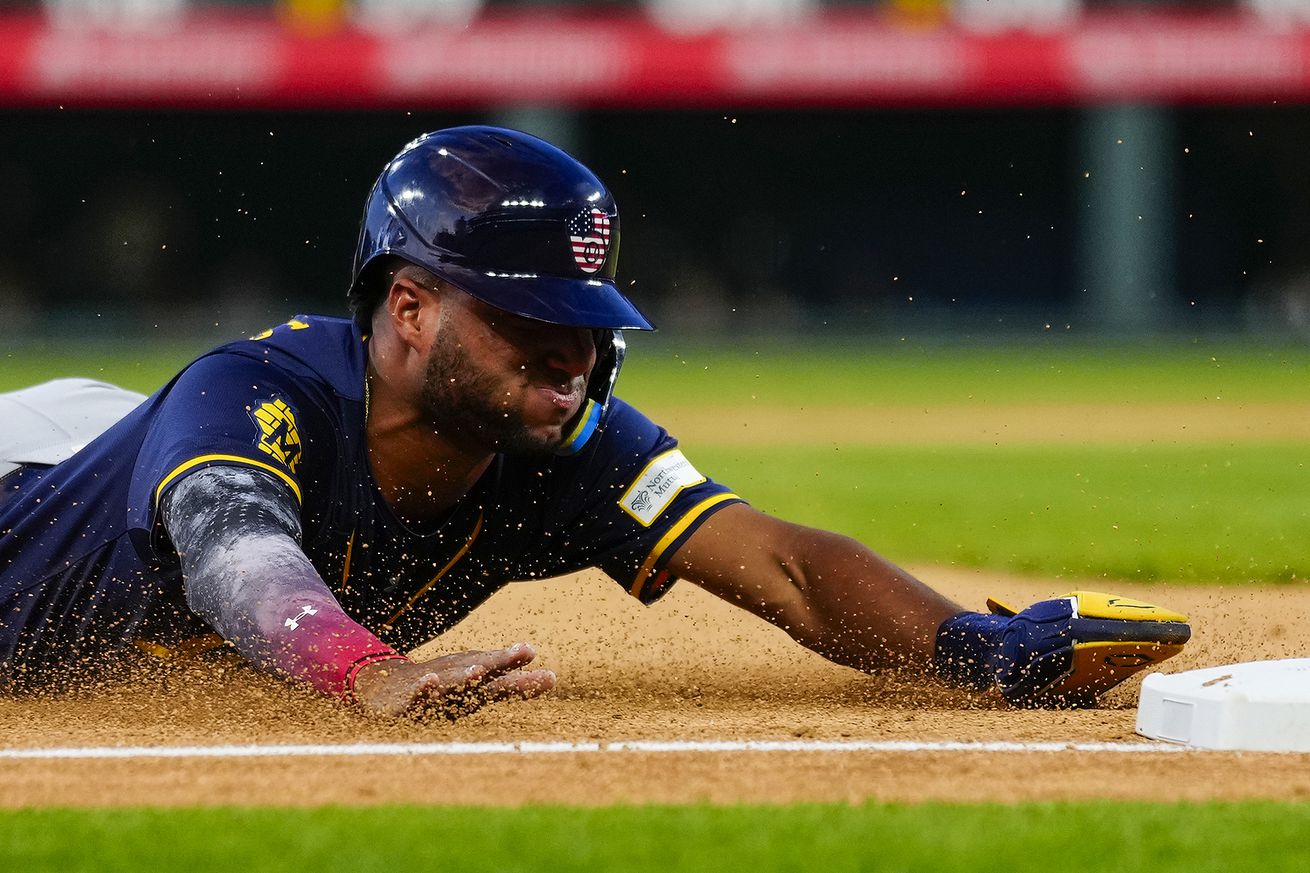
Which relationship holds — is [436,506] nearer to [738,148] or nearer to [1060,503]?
[1060,503]

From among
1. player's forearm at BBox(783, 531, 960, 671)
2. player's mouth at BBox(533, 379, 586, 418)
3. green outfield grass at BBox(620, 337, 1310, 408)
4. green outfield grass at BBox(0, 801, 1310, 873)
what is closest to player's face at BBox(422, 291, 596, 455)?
player's mouth at BBox(533, 379, 586, 418)

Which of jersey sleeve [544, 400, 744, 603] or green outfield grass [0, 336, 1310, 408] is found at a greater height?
green outfield grass [0, 336, 1310, 408]

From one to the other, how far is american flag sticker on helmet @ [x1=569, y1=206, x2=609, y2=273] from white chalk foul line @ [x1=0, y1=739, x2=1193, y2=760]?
100cm

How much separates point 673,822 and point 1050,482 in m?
8.83

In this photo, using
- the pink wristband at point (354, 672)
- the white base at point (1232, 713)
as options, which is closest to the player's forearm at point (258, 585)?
the pink wristband at point (354, 672)

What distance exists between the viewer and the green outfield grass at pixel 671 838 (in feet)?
8.73

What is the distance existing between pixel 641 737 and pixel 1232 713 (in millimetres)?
1173

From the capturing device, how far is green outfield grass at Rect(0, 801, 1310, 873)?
266 cm

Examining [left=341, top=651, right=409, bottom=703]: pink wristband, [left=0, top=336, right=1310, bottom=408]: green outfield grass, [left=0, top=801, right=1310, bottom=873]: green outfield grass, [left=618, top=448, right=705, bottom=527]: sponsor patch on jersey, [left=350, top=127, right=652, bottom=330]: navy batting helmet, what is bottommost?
[left=0, top=801, right=1310, bottom=873]: green outfield grass

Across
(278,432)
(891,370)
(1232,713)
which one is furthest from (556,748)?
(891,370)

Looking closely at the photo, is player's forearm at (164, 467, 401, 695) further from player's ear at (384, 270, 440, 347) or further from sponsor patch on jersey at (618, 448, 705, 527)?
sponsor patch on jersey at (618, 448, 705, 527)

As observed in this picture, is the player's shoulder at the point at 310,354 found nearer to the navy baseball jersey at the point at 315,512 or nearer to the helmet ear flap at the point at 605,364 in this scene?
the navy baseball jersey at the point at 315,512

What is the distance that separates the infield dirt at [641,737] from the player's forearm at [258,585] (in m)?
0.19

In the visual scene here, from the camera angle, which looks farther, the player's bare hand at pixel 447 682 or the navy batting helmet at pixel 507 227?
the navy batting helmet at pixel 507 227
